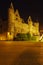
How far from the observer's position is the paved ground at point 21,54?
68.1 inches

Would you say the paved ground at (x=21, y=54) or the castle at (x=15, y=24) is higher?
the castle at (x=15, y=24)

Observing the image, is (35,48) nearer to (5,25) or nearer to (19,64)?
(19,64)

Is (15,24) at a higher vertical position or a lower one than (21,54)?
higher

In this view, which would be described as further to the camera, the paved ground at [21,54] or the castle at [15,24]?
the castle at [15,24]

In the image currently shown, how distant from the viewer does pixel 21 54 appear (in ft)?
5.88

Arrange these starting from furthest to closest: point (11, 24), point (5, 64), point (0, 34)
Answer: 1. point (11, 24)
2. point (0, 34)
3. point (5, 64)

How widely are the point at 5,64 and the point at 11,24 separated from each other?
1029 centimetres

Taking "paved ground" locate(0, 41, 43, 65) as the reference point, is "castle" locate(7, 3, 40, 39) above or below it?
above

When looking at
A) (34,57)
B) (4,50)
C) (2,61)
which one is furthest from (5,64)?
(34,57)

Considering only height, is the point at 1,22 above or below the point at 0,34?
above

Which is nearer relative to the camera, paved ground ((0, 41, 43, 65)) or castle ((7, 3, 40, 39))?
paved ground ((0, 41, 43, 65))

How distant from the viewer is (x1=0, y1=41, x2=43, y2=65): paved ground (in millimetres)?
1729

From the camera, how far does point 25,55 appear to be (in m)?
1.78

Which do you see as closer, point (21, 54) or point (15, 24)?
point (21, 54)
